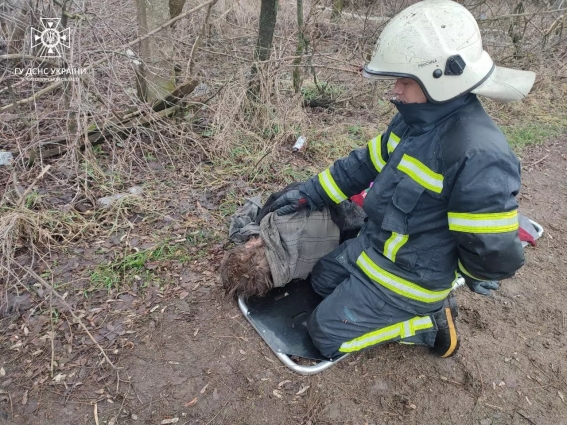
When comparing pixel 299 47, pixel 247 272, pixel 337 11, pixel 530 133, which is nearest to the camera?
pixel 247 272

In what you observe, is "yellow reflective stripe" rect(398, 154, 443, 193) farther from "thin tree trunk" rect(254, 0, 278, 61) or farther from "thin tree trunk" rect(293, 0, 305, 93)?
"thin tree trunk" rect(293, 0, 305, 93)

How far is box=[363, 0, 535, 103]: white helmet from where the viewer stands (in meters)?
1.87

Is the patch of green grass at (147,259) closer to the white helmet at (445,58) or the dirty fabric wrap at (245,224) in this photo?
the dirty fabric wrap at (245,224)

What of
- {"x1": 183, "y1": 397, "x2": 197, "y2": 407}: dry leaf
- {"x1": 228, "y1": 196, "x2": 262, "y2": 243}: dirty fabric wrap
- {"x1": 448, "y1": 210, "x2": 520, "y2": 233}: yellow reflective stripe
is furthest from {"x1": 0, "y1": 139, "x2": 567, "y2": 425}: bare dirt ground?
{"x1": 448, "y1": 210, "x2": 520, "y2": 233}: yellow reflective stripe

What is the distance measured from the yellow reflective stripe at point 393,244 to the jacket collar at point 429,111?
1.81 ft

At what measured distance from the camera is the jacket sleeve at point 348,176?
2549 mm

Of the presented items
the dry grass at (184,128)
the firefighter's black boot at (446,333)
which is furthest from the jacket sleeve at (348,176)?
the dry grass at (184,128)

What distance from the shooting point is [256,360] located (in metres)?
2.46

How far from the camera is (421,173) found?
204cm

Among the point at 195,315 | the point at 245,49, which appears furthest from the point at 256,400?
the point at 245,49

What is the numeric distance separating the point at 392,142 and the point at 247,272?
114cm

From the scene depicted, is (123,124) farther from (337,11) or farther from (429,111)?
(337,11)

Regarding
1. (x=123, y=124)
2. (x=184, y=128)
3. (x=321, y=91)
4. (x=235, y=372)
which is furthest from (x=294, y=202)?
(x=321, y=91)

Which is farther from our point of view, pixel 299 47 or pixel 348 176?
pixel 299 47
